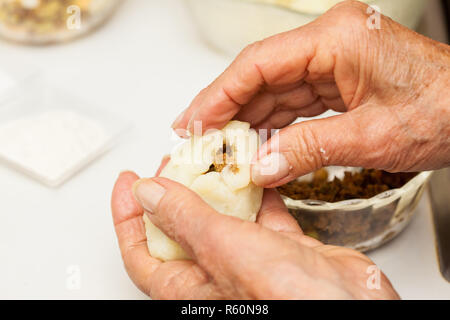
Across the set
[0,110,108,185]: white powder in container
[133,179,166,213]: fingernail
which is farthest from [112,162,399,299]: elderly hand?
[0,110,108,185]: white powder in container

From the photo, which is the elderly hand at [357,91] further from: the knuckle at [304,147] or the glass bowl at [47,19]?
the glass bowl at [47,19]

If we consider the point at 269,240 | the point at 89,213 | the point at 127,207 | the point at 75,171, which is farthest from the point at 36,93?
the point at 269,240

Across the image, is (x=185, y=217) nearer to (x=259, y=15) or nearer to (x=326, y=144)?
(x=326, y=144)

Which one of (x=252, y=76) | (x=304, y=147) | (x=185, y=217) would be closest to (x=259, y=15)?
(x=252, y=76)

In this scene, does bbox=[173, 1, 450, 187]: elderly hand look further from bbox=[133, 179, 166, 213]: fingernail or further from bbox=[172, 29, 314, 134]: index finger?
bbox=[133, 179, 166, 213]: fingernail

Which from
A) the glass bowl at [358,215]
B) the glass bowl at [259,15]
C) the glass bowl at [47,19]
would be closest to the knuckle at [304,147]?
the glass bowl at [358,215]
